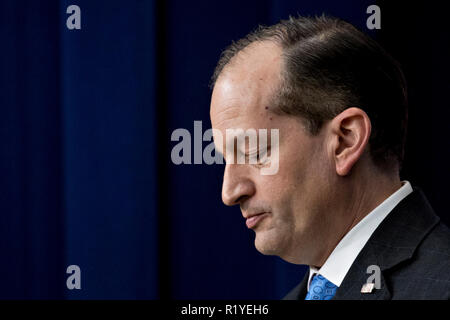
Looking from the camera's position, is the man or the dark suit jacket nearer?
the dark suit jacket

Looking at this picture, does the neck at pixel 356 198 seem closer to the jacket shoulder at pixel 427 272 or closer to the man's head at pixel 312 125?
the man's head at pixel 312 125

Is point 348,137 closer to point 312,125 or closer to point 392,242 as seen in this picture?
point 312,125

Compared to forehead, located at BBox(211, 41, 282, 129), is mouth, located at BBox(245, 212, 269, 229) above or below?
below

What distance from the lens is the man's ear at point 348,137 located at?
114 centimetres

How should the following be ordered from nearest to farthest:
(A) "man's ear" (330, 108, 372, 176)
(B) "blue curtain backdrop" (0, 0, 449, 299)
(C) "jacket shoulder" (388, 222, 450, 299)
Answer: (C) "jacket shoulder" (388, 222, 450, 299)
(A) "man's ear" (330, 108, 372, 176)
(B) "blue curtain backdrop" (0, 0, 449, 299)

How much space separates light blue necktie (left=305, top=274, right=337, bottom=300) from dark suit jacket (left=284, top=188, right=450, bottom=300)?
52 millimetres

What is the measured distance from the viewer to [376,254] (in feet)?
3.68

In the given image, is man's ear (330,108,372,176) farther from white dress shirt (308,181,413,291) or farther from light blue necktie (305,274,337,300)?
light blue necktie (305,274,337,300)

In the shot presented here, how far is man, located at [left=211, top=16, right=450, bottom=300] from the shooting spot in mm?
1144

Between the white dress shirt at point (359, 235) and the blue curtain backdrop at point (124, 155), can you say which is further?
the blue curtain backdrop at point (124, 155)

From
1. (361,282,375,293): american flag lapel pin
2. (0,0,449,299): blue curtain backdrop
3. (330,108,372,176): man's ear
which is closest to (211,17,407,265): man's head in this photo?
(330,108,372,176): man's ear

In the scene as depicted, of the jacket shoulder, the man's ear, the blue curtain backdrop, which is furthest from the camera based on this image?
the blue curtain backdrop

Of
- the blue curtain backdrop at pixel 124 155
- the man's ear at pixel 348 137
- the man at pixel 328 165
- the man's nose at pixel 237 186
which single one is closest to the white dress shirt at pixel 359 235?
the man at pixel 328 165

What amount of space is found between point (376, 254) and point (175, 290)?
2.87 ft
